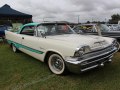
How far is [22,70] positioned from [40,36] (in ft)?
3.80

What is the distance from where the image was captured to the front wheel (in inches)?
163

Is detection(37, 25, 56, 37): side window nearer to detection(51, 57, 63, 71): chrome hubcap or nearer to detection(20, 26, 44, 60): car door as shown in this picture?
detection(20, 26, 44, 60): car door

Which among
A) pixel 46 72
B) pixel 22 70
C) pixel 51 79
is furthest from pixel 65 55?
pixel 22 70

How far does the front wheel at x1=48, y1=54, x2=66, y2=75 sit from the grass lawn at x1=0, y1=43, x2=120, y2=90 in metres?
0.14

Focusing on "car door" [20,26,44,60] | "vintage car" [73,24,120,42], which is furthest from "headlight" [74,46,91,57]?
"vintage car" [73,24,120,42]

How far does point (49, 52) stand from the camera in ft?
14.7

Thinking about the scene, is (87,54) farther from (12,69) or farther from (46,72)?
(12,69)

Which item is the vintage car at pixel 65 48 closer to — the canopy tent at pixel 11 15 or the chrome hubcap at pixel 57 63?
the chrome hubcap at pixel 57 63

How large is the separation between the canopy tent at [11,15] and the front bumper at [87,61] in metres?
13.1

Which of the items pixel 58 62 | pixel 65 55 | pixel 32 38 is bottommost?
pixel 58 62

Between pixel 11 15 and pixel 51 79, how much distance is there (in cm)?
1302

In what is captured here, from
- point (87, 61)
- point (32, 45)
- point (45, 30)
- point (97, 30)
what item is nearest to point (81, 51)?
point (87, 61)

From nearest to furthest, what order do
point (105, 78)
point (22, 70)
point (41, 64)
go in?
point (105, 78)
point (22, 70)
point (41, 64)

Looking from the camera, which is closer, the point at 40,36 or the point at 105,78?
the point at 105,78
